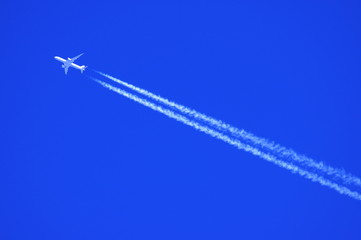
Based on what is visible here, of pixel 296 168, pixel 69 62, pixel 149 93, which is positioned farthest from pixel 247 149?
pixel 69 62

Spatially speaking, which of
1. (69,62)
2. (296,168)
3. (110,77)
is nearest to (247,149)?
(296,168)

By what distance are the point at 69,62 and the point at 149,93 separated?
13959mm

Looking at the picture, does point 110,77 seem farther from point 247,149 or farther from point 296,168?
point 296,168

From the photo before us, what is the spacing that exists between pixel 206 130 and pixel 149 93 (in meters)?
9.69

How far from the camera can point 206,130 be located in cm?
4294

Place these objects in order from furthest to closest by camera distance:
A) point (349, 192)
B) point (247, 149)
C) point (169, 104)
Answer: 1. point (169, 104)
2. point (247, 149)
3. point (349, 192)

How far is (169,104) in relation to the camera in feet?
156

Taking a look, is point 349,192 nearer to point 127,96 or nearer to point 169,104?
point 169,104

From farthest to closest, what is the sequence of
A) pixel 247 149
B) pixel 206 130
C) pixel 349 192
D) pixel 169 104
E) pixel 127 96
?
pixel 127 96, pixel 169 104, pixel 206 130, pixel 247 149, pixel 349 192

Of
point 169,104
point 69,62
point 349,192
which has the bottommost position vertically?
point 349,192

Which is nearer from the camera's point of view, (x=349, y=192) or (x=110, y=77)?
(x=349, y=192)

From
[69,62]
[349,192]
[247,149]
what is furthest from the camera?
[69,62]

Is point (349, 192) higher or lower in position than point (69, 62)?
lower

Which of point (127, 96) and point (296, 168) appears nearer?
point (296, 168)
